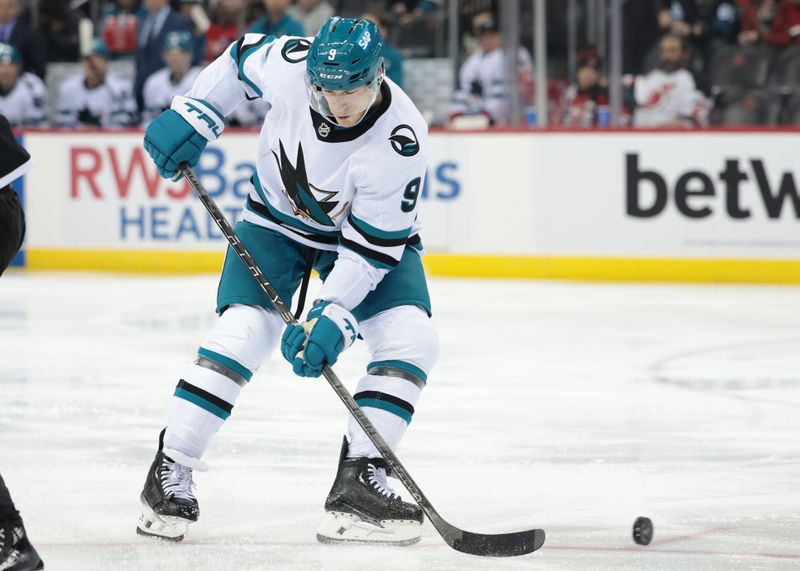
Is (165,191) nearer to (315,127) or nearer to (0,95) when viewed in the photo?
(0,95)

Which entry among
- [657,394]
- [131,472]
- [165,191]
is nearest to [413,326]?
[131,472]

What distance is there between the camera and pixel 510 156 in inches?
323

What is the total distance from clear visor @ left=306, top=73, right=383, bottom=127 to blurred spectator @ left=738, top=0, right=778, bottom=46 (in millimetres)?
5742

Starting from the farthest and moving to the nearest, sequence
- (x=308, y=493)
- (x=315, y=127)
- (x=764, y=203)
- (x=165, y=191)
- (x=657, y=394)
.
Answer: (x=165, y=191), (x=764, y=203), (x=657, y=394), (x=308, y=493), (x=315, y=127)

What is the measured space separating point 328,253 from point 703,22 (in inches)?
226

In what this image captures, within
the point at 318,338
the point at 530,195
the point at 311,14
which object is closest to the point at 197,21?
the point at 311,14

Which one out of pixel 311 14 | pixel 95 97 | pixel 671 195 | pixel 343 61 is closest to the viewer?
pixel 343 61

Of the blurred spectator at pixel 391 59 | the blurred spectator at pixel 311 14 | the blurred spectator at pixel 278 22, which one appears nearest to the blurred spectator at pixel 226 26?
the blurred spectator at pixel 311 14

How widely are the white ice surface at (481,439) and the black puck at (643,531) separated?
3 cm

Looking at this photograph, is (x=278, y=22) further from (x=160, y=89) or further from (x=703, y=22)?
(x=703, y=22)

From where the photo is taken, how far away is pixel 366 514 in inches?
119

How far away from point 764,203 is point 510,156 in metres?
1.34

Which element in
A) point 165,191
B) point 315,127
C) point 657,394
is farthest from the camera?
point 165,191

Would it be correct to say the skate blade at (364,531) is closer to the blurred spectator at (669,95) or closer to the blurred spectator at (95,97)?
the blurred spectator at (669,95)
